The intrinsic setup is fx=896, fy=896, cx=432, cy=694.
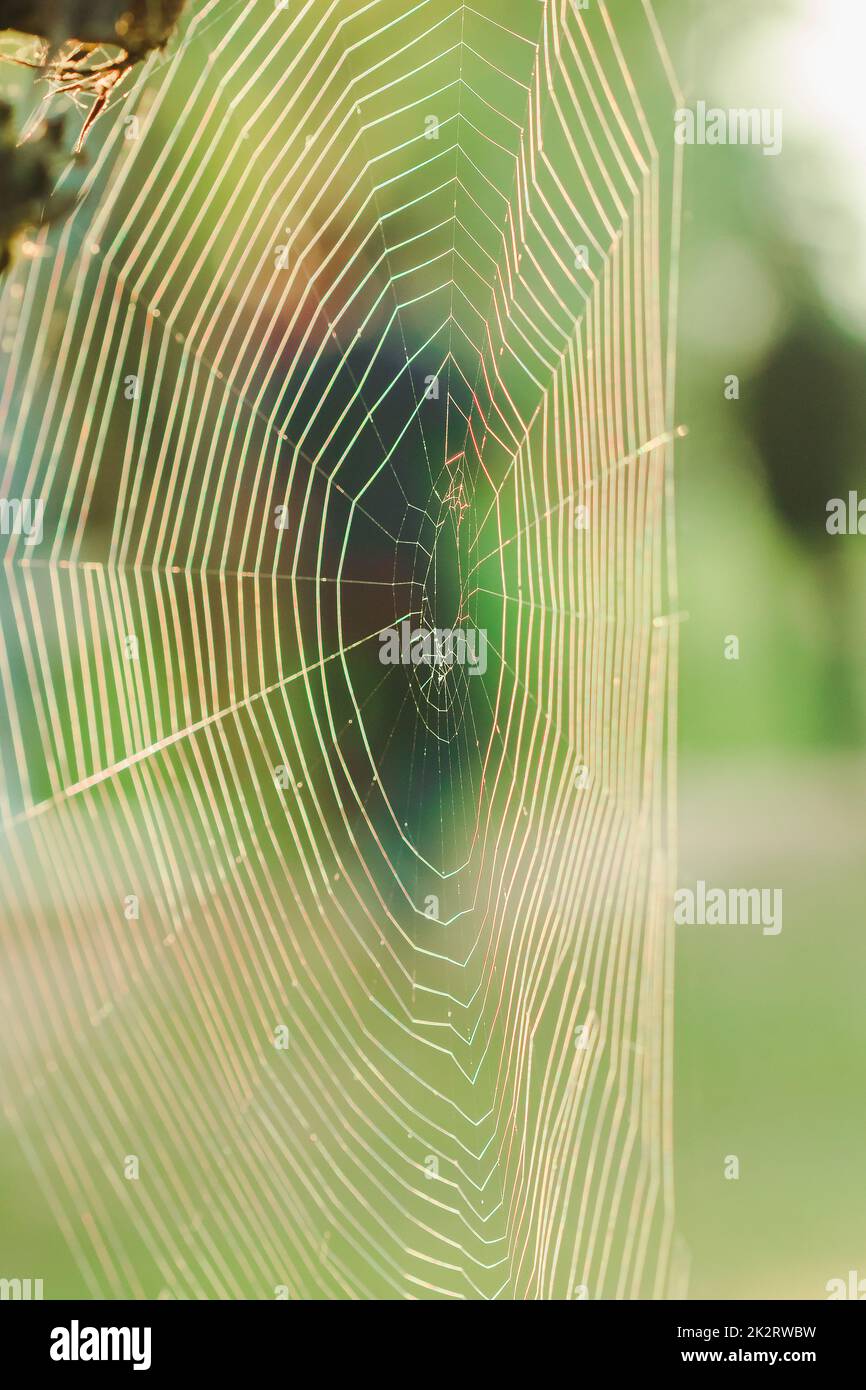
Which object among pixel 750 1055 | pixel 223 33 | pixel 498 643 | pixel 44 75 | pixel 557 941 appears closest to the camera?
pixel 44 75

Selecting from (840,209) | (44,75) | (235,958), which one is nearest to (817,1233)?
(235,958)

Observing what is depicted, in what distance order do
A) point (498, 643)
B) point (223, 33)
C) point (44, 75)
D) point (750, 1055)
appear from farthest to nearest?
point (750, 1055)
point (498, 643)
point (223, 33)
point (44, 75)

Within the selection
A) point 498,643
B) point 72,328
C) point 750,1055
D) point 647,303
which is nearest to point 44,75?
point 72,328

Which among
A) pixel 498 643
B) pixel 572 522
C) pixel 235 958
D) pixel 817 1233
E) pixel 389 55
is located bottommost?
pixel 817 1233

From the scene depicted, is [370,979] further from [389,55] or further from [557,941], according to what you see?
[389,55]

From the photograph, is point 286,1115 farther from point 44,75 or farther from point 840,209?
point 840,209

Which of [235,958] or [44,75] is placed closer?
[44,75]

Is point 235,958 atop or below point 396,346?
below
